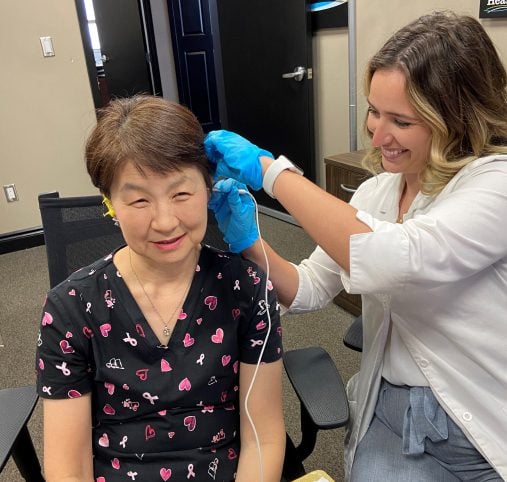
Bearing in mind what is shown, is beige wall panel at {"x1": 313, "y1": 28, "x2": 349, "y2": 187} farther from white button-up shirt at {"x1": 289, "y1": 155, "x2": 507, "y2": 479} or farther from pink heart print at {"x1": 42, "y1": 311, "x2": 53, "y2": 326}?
pink heart print at {"x1": 42, "y1": 311, "x2": 53, "y2": 326}

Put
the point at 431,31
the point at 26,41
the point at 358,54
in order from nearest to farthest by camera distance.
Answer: the point at 431,31 → the point at 358,54 → the point at 26,41

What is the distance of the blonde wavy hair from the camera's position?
885 mm

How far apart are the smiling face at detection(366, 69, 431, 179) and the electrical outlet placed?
3.06 m

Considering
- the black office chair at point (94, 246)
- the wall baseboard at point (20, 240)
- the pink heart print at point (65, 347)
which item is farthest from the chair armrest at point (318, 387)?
the wall baseboard at point (20, 240)

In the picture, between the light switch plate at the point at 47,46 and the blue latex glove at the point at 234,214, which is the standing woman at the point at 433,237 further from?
the light switch plate at the point at 47,46

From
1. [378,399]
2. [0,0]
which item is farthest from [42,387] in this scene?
[0,0]

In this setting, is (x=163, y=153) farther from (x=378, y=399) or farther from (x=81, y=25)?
A: (x=81, y=25)

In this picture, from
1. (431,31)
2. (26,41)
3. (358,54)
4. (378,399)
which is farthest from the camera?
(26,41)

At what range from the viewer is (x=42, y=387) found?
896 mm

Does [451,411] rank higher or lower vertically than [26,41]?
lower

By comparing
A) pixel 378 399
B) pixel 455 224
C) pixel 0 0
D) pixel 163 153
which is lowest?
pixel 378 399

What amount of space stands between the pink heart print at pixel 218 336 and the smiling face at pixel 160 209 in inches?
6.9

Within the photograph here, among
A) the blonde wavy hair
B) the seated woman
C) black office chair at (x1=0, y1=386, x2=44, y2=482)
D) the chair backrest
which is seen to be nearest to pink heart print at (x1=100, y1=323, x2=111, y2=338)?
the seated woman

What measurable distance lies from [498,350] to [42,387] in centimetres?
86
